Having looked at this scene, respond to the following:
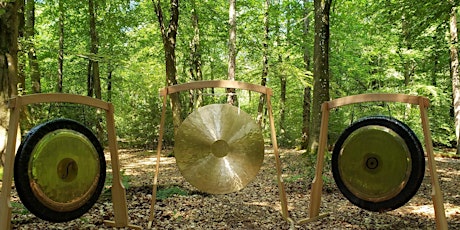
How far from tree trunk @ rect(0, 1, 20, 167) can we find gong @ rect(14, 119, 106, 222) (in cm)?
261

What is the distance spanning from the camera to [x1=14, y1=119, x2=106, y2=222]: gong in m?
3.54

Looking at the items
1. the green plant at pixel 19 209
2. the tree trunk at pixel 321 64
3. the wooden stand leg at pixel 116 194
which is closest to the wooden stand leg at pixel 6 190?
the wooden stand leg at pixel 116 194

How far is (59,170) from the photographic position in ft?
12.9

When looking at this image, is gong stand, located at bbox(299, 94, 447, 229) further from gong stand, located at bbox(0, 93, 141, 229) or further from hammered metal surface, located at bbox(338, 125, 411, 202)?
gong stand, located at bbox(0, 93, 141, 229)

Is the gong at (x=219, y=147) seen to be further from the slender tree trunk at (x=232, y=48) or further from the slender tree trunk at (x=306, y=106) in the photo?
the slender tree trunk at (x=306, y=106)

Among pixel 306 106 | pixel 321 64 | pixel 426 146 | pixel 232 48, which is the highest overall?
pixel 232 48

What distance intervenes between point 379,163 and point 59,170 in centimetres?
389

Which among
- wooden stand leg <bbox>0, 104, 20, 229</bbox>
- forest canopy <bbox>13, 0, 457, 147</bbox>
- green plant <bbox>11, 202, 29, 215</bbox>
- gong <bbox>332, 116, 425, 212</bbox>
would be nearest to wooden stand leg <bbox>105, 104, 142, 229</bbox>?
green plant <bbox>11, 202, 29, 215</bbox>

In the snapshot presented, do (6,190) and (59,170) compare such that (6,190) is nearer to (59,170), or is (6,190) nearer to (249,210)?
(59,170)

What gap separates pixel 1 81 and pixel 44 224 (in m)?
2.67

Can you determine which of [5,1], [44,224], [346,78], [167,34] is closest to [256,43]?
[167,34]

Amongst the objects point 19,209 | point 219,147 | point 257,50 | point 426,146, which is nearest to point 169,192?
point 219,147

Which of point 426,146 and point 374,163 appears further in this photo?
point 374,163

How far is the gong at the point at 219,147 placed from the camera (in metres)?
5.32
